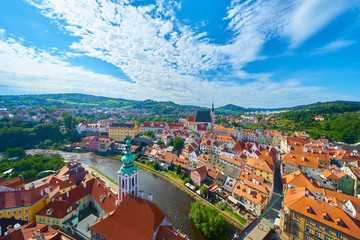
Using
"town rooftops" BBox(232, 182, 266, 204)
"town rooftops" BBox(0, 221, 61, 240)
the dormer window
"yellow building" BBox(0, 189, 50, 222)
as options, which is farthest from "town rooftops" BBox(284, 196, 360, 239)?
"yellow building" BBox(0, 189, 50, 222)

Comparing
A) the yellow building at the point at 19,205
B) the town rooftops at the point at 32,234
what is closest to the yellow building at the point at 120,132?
the yellow building at the point at 19,205

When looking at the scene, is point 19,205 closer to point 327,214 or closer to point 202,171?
point 202,171

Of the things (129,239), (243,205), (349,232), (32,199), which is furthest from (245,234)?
(32,199)

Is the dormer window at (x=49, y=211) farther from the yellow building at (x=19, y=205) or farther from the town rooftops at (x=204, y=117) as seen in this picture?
the town rooftops at (x=204, y=117)

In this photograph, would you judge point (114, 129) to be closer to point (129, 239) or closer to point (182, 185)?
point (182, 185)

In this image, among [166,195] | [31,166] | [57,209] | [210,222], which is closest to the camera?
[57,209]

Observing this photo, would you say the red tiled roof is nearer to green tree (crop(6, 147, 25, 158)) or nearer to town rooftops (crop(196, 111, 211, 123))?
green tree (crop(6, 147, 25, 158))

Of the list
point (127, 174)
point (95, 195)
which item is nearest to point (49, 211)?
point (95, 195)
